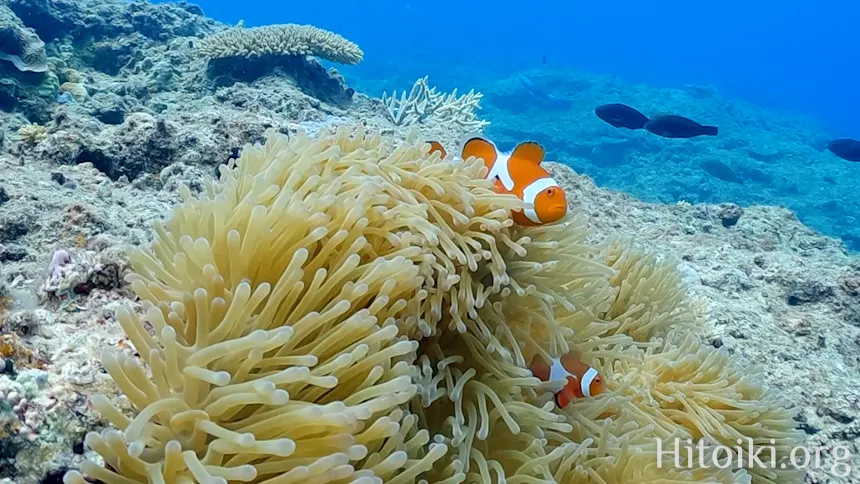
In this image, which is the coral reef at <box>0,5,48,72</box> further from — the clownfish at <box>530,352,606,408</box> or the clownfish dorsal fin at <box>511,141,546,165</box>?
the clownfish at <box>530,352,606,408</box>

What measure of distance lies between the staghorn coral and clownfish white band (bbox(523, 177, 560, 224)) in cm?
481

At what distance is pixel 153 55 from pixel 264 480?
6950 mm

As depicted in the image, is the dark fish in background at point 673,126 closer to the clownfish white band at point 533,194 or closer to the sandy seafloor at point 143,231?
the sandy seafloor at point 143,231

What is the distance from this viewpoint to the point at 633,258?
2.34 metres

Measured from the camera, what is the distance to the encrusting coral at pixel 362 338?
958mm

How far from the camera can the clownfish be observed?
1.53 meters

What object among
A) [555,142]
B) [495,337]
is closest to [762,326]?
[495,337]

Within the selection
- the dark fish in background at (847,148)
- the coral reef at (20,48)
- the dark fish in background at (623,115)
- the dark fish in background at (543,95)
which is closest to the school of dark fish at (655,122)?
the dark fish in background at (623,115)

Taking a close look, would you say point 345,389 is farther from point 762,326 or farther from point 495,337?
point 762,326

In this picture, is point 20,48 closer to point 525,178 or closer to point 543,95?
point 525,178

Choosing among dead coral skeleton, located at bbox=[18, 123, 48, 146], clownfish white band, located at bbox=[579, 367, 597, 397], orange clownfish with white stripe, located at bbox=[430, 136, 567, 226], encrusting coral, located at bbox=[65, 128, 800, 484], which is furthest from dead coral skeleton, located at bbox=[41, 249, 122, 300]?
dead coral skeleton, located at bbox=[18, 123, 48, 146]

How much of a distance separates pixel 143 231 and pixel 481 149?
119cm

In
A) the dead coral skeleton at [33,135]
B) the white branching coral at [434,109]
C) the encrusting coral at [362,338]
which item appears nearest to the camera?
the encrusting coral at [362,338]

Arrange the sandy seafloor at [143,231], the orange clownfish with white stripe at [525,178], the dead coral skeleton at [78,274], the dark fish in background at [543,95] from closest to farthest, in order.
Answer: the sandy seafloor at [143,231] < the orange clownfish with white stripe at [525,178] < the dead coral skeleton at [78,274] < the dark fish in background at [543,95]
